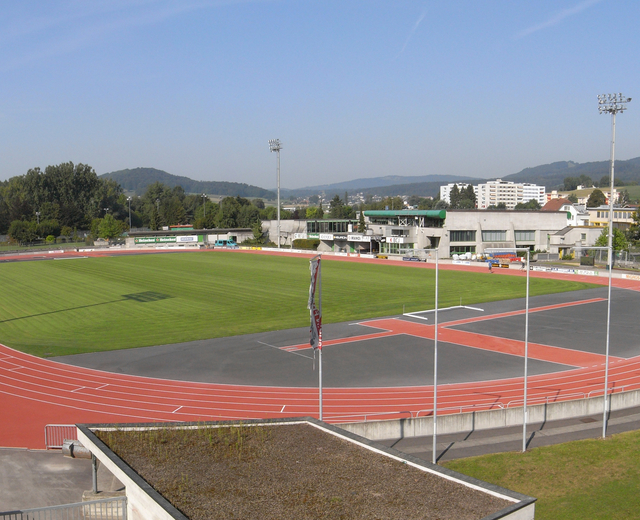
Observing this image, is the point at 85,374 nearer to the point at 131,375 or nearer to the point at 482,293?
the point at 131,375

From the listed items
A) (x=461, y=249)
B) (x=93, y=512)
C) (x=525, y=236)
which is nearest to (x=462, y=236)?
(x=461, y=249)

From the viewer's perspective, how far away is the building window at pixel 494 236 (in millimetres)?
94919

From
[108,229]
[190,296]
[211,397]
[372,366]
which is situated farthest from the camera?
[108,229]

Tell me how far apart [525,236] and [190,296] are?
208 feet

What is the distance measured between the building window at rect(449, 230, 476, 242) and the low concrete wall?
70282 millimetres

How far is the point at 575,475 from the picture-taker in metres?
17.7

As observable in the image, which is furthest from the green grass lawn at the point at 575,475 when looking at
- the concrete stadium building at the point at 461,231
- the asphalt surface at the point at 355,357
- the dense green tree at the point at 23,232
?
the dense green tree at the point at 23,232

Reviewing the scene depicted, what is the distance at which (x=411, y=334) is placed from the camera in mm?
37000

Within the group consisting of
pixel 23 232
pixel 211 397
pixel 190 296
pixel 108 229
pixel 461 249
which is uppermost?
pixel 108 229

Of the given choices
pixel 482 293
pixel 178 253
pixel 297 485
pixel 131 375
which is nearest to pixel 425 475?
pixel 297 485

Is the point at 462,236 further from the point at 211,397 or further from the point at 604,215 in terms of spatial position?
the point at 211,397

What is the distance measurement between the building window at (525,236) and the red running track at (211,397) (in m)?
69.1

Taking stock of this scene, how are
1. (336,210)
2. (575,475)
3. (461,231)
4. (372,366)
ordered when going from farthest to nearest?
1. (336,210)
2. (461,231)
3. (372,366)
4. (575,475)

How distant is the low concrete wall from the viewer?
20188 mm
